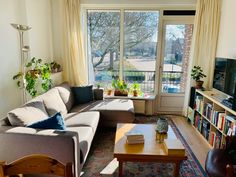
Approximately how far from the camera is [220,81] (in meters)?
3.13

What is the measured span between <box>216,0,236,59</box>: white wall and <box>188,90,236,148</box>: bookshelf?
74 centimetres

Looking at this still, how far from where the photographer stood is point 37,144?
1.84 m

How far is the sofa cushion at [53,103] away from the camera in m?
2.81

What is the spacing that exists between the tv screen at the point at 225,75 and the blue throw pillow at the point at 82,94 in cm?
226

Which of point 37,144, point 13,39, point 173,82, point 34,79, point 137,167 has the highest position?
point 13,39

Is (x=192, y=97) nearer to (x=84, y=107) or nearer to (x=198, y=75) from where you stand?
(x=198, y=75)

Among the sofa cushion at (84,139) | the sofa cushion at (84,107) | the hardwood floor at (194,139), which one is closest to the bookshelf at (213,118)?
the hardwood floor at (194,139)

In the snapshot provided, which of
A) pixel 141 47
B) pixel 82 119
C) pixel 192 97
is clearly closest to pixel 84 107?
pixel 82 119

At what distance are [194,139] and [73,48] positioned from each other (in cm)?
290

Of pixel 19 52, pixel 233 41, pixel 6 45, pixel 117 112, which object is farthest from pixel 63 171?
pixel 233 41

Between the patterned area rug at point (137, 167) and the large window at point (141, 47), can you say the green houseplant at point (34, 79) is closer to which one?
the patterned area rug at point (137, 167)

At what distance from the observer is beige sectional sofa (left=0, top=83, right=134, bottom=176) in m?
1.84

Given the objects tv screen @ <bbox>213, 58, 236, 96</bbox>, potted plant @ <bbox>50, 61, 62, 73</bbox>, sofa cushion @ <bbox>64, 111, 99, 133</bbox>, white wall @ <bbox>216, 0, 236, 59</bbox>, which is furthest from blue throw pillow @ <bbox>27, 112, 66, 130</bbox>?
white wall @ <bbox>216, 0, 236, 59</bbox>

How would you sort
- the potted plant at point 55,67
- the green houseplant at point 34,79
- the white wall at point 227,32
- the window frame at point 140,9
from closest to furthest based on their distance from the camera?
the green houseplant at point 34,79 → the white wall at point 227,32 → the potted plant at point 55,67 → the window frame at point 140,9
